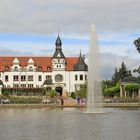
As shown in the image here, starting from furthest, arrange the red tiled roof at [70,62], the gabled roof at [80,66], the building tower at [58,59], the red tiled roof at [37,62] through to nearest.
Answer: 1. the red tiled roof at [70,62]
2. the red tiled roof at [37,62]
3. the gabled roof at [80,66]
4. the building tower at [58,59]

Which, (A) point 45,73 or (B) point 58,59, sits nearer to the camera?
(A) point 45,73

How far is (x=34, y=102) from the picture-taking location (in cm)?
6694

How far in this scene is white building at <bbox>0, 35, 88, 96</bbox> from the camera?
117500 millimetres

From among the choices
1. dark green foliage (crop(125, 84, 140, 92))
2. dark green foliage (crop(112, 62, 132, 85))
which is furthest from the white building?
dark green foliage (crop(125, 84, 140, 92))

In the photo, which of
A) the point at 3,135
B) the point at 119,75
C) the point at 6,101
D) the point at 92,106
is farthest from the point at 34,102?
the point at 119,75

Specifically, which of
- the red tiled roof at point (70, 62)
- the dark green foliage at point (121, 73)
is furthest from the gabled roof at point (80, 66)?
the dark green foliage at point (121, 73)

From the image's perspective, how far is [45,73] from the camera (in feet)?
390

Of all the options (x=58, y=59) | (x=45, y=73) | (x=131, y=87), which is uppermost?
(x=58, y=59)

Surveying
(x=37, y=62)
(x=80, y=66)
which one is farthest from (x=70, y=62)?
(x=37, y=62)

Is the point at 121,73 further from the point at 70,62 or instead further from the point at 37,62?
the point at 37,62

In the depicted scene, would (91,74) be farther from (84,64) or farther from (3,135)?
(84,64)

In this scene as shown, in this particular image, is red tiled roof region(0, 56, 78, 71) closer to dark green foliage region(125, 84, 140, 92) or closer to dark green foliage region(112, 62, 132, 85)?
dark green foliage region(112, 62, 132, 85)

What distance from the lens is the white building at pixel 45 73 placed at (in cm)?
11750

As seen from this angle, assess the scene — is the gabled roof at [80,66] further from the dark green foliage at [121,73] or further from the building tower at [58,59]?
the dark green foliage at [121,73]
